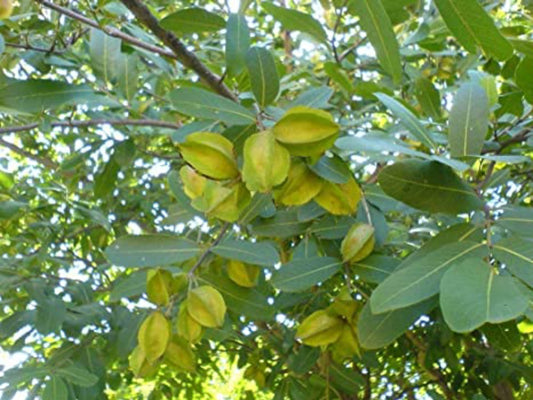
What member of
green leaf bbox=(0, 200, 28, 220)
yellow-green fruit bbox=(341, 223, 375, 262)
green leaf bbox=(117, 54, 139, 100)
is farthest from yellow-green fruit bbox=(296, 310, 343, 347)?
green leaf bbox=(0, 200, 28, 220)

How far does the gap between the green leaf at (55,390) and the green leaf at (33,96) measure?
0.58 m

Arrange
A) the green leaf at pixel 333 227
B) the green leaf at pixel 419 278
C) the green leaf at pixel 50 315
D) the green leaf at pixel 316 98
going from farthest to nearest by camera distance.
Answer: the green leaf at pixel 50 315
the green leaf at pixel 333 227
the green leaf at pixel 316 98
the green leaf at pixel 419 278

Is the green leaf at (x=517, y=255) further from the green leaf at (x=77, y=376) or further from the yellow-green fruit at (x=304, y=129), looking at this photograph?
the green leaf at (x=77, y=376)

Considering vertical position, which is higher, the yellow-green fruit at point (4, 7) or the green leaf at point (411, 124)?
the yellow-green fruit at point (4, 7)

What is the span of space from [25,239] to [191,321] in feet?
3.90

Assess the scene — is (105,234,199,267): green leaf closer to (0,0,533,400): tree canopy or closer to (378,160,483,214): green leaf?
(0,0,533,400): tree canopy

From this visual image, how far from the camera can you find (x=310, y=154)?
1.04 metres

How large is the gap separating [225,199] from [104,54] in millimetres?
706

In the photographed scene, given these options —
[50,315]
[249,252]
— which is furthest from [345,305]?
[50,315]

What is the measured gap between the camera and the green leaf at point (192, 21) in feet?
4.43

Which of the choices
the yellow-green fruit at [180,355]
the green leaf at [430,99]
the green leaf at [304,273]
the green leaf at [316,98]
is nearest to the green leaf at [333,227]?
the green leaf at [304,273]

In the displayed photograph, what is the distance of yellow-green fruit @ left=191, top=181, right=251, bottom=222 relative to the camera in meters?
1.10

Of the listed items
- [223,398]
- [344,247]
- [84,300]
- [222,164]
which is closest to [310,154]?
[222,164]

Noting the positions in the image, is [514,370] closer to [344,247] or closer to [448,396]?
[448,396]
